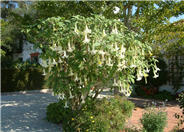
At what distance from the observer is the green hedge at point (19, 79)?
10812 millimetres

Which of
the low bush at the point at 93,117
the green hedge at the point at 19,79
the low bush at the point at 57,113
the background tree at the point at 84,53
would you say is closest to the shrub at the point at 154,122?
the low bush at the point at 93,117

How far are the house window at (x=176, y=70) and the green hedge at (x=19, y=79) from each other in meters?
8.30

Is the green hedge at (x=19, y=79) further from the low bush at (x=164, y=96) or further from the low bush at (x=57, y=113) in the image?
the low bush at (x=164, y=96)

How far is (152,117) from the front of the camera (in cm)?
361

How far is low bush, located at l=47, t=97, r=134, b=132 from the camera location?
3473 mm

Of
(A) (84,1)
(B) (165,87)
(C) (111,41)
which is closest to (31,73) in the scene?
(A) (84,1)

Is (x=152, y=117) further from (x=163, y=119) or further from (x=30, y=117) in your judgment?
(x=30, y=117)

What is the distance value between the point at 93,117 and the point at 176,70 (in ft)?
24.5

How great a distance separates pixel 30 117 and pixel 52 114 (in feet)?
3.98

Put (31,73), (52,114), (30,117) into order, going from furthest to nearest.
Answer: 1. (31,73)
2. (30,117)
3. (52,114)

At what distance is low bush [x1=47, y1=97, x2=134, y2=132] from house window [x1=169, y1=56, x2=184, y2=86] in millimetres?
6065

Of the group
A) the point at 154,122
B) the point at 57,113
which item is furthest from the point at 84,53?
the point at 57,113

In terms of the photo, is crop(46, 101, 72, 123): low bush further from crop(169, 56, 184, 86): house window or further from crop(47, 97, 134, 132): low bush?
crop(169, 56, 184, 86): house window

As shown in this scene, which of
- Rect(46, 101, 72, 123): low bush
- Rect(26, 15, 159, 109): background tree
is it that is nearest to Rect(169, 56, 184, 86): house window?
Rect(46, 101, 72, 123): low bush
